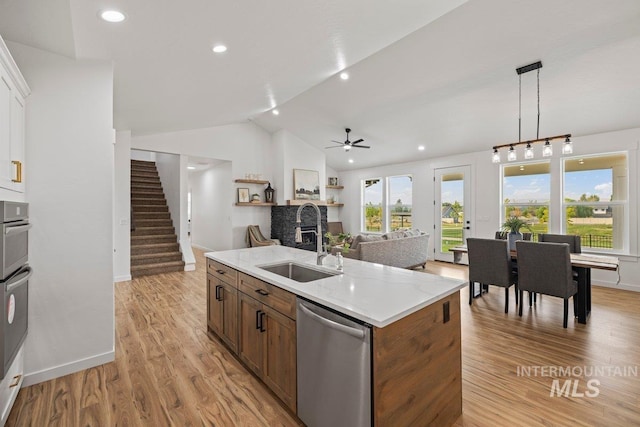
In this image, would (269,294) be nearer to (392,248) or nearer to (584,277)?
(584,277)

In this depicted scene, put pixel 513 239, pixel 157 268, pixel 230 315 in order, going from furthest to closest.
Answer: pixel 157 268, pixel 513 239, pixel 230 315

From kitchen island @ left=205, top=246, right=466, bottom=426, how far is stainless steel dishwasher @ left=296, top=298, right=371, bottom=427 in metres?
0.05

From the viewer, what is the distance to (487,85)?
171 inches

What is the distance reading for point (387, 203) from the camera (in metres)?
8.69

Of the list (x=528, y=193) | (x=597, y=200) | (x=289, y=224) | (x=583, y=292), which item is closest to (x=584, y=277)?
(x=583, y=292)

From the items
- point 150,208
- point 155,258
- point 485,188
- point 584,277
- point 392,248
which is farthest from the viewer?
point 150,208

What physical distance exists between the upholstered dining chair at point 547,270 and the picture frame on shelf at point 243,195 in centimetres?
602

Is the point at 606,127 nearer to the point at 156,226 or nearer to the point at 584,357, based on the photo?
the point at 584,357

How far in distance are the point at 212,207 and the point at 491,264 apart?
7173 mm

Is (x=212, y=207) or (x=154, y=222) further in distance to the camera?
(x=212, y=207)

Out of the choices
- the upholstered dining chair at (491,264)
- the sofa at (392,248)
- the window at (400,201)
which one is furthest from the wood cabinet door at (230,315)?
the window at (400,201)

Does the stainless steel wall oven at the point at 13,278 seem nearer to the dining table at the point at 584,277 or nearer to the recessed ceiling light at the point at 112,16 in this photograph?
the recessed ceiling light at the point at 112,16

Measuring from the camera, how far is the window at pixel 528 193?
5688 mm

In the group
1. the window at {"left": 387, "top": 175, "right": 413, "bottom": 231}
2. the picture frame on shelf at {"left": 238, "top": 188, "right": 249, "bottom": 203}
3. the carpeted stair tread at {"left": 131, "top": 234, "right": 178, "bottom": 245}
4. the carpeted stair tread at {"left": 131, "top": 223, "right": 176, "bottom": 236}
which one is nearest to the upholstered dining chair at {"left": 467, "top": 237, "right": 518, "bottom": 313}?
the window at {"left": 387, "top": 175, "right": 413, "bottom": 231}
